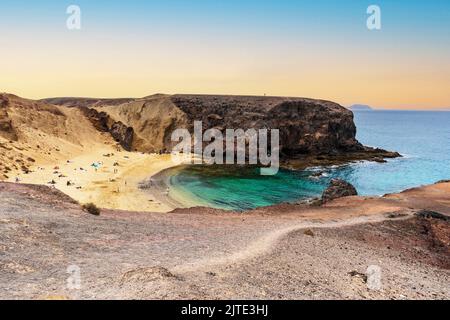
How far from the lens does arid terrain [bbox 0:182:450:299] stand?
12.6 m

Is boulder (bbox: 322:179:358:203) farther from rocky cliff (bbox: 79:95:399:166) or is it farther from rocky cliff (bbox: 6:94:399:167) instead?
rocky cliff (bbox: 79:95:399:166)

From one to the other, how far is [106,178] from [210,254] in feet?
135

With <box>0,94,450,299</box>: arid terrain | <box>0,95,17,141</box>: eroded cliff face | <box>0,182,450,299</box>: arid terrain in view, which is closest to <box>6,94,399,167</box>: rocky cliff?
<box>0,95,17,141</box>: eroded cliff face

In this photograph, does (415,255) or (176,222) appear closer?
(415,255)

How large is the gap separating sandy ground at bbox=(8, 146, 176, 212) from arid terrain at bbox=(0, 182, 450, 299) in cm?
1545

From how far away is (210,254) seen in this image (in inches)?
691

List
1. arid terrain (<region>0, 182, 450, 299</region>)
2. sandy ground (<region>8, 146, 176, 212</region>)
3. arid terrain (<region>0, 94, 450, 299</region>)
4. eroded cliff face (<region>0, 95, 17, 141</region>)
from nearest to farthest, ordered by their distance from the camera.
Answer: arid terrain (<region>0, 182, 450, 299</region>) < arid terrain (<region>0, 94, 450, 299</region>) < sandy ground (<region>8, 146, 176, 212</region>) < eroded cliff face (<region>0, 95, 17, 141</region>)

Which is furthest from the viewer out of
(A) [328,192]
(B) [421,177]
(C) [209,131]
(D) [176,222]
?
(C) [209,131]

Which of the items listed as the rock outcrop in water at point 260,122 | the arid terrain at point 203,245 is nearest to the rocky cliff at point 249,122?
the rock outcrop in water at point 260,122

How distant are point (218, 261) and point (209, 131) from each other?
8025cm

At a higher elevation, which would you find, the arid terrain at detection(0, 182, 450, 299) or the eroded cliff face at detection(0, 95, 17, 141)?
the eroded cliff face at detection(0, 95, 17, 141)

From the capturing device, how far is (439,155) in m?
109

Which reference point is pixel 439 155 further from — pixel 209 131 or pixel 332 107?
pixel 209 131
